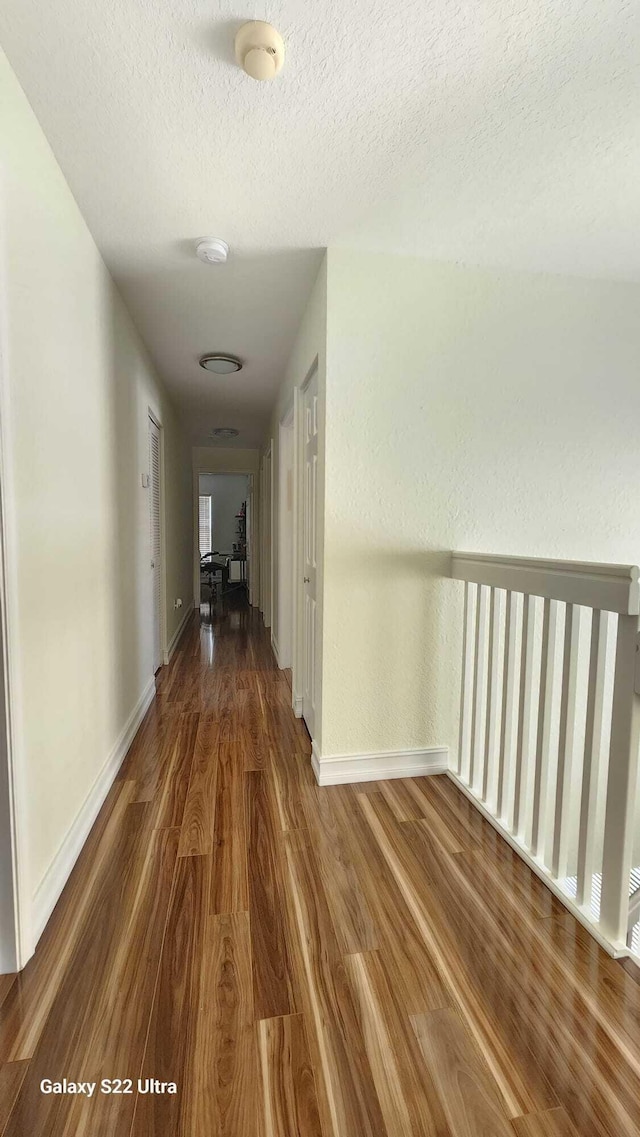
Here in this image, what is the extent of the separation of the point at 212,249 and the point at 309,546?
1.39 meters

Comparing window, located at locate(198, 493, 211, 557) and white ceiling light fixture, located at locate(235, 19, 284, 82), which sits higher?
white ceiling light fixture, located at locate(235, 19, 284, 82)

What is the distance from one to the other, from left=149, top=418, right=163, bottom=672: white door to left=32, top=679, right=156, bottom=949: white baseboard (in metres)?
1.14

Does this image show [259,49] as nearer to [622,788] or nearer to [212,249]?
[212,249]

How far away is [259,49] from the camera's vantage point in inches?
41.6

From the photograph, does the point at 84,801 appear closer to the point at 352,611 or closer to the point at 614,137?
the point at 352,611

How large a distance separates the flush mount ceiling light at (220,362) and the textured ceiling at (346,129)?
944mm

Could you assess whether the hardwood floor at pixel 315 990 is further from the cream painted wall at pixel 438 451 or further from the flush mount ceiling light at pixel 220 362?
the flush mount ceiling light at pixel 220 362

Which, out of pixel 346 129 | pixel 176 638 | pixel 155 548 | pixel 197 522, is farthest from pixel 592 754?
pixel 197 522

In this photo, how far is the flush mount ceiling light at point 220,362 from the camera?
9.93 ft

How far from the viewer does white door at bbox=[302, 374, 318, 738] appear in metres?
2.26

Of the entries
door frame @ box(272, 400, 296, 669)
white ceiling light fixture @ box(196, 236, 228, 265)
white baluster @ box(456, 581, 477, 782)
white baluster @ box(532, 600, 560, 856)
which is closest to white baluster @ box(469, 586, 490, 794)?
white baluster @ box(456, 581, 477, 782)

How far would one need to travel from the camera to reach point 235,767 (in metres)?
2.08

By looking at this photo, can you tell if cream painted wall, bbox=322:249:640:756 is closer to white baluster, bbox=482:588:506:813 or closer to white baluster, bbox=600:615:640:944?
white baluster, bbox=482:588:506:813

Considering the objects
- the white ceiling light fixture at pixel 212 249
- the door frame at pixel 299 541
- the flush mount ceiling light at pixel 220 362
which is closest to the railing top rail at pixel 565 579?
the door frame at pixel 299 541
